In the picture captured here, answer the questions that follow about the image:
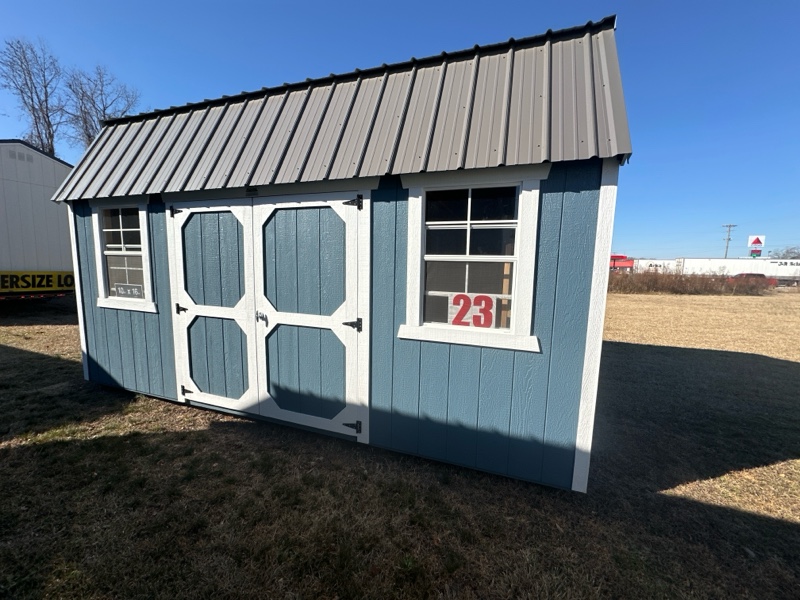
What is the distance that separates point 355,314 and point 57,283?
431 inches

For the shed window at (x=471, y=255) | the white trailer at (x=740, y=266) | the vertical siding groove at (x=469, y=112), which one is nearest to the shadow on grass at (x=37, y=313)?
the shed window at (x=471, y=255)

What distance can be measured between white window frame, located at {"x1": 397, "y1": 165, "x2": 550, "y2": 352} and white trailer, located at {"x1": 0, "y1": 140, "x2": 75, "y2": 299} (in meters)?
11.2

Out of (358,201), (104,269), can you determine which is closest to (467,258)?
(358,201)

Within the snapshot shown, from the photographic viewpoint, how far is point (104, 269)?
14.2 ft

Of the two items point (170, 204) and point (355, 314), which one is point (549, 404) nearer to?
point (355, 314)

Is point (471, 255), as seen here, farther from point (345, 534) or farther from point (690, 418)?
point (690, 418)

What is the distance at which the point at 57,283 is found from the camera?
947 cm

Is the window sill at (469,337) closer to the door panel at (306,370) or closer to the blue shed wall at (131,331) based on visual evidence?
the door panel at (306,370)

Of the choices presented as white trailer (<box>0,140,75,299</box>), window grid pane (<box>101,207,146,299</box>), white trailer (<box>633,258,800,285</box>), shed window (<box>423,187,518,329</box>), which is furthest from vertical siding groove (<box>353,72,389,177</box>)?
white trailer (<box>633,258,800,285</box>)

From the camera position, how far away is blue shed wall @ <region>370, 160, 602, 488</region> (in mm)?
2490

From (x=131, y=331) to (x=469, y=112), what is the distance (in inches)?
180

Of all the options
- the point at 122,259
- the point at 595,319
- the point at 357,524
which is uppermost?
the point at 122,259

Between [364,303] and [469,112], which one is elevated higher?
[469,112]

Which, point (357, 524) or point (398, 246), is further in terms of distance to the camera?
point (398, 246)
